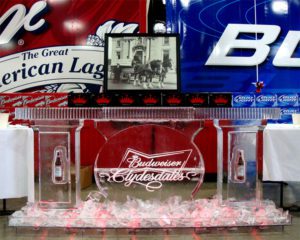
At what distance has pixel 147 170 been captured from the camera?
116 inches

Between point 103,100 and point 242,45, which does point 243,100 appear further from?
point 103,100

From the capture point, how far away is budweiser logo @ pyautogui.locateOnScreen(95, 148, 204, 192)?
2934mm

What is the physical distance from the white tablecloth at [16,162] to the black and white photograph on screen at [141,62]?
1.21 meters

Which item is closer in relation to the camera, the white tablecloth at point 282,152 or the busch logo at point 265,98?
the white tablecloth at point 282,152

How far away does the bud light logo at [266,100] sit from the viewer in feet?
17.5

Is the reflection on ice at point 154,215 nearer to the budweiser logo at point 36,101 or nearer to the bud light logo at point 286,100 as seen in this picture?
the budweiser logo at point 36,101

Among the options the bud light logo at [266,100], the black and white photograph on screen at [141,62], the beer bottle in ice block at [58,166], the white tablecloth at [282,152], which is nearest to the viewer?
the beer bottle in ice block at [58,166]

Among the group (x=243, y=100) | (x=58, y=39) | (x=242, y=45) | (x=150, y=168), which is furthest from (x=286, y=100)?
(x=150, y=168)

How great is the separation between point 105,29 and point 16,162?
9.91 ft

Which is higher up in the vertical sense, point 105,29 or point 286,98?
point 105,29

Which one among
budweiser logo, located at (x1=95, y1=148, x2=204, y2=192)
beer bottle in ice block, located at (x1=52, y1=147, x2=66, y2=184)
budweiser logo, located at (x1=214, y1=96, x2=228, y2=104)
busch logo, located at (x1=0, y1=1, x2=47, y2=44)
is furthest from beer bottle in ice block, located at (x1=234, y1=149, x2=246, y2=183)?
busch logo, located at (x1=0, y1=1, x2=47, y2=44)

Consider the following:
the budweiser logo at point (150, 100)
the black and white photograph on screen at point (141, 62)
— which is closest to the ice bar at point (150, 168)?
the budweiser logo at point (150, 100)

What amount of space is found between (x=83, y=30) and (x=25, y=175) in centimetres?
302

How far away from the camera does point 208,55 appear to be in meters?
5.67
